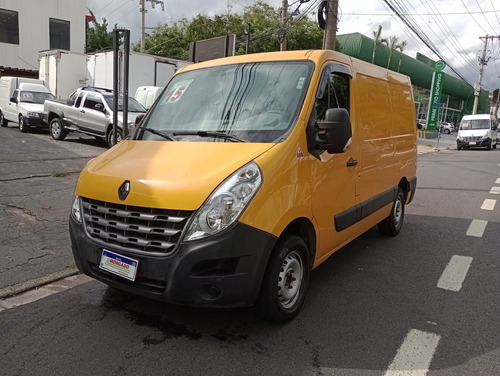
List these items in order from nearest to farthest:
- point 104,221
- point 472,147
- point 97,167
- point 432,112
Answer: point 104,221 → point 97,167 → point 472,147 → point 432,112

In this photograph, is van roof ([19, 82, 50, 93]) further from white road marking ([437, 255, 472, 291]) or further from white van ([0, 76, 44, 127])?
white road marking ([437, 255, 472, 291])

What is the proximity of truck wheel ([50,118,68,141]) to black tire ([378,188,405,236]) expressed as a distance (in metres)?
11.1

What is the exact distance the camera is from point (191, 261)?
266 centimetres

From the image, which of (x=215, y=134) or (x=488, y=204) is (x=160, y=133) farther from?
(x=488, y=204)

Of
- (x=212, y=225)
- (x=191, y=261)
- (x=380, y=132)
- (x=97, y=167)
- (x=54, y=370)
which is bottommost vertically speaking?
(x=54, y=370)

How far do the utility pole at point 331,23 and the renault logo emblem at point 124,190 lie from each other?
10.3 meters

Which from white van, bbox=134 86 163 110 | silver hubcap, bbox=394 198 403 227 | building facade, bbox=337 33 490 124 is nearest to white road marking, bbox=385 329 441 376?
silver hubcap, bbox=394 198 403 227

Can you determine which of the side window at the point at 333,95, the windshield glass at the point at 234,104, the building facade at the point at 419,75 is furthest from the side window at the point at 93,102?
the building facade at the point at 419,75

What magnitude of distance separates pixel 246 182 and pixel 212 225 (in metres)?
0.36

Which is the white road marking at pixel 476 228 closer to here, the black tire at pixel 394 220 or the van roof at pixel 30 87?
the black tire at pixel 394 220

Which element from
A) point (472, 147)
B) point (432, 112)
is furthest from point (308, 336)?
point (432, 112)

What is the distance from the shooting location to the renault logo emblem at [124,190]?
2871 mm

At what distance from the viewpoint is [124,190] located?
2.90 m

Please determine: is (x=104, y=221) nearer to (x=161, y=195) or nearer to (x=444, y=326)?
(x=161, y=195)
